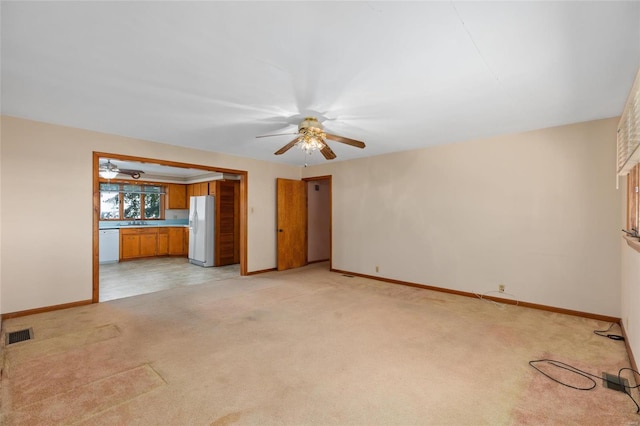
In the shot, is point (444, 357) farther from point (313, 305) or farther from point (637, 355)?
point (313, 305)

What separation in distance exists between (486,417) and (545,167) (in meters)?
3.35

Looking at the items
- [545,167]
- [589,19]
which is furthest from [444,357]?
[545,167]

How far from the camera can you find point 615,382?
7.22ft

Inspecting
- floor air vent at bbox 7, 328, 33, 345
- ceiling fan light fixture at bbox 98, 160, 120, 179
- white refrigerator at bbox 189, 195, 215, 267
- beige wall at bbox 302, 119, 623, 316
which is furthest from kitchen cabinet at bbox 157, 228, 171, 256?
beige wall at bbox 302, 119, 623, 316

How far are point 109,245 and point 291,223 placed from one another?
15.6 ft

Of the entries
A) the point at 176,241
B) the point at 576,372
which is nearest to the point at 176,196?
the point at 176,241

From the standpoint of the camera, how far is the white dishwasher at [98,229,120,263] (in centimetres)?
736

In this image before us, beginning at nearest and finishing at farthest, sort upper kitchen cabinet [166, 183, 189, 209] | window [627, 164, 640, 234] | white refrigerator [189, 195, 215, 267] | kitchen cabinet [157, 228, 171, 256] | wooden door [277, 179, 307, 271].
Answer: window [627, 164, 640, 234] < wooden door [277, 179, 307, 271] < white refrigerator [189, 195, 215, 267] < kitchen cabinet [157, 228, 171, 256] < upper kitchen cabinet [166, 183, 189, 209]

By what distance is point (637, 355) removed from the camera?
222cm

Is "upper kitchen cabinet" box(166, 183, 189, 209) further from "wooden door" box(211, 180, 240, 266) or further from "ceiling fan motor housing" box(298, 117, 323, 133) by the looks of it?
"ceiling fan motor housing" box(298, 117, 323, 133)

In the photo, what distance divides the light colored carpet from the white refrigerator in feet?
9.53

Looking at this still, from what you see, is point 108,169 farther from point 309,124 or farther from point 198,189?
point 309,124

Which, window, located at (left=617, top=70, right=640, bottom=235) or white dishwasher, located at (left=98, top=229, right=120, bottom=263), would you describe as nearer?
window, located at (left=617, top=70, right=640, bottom=235)

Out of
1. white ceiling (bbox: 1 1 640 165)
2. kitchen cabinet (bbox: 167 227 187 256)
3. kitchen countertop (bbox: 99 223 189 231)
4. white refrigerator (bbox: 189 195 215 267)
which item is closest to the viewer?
white ceiling (bbox: 1 1 640 165)
